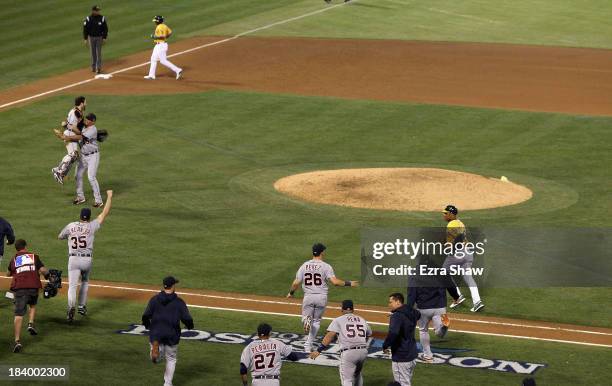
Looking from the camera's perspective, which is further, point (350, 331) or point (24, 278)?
point (24, 278)

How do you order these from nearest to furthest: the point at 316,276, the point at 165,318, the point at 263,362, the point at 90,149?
the point at 263,362, the point at 165,318, the point at 316,276, the point at 90,149

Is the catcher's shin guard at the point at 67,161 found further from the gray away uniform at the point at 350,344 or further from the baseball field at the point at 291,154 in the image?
the gray away uniform at the point at 350,344

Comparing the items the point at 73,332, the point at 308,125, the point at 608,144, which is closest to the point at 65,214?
the point at 73,332

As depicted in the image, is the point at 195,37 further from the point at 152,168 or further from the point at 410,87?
the point at 152,168

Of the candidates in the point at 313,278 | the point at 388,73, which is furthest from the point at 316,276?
the point at 388,73

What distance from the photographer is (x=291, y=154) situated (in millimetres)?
41062

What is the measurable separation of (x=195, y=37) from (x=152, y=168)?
69.2ft

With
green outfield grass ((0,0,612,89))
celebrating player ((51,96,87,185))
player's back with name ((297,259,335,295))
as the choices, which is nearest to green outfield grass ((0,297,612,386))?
player's back with name ((297,259,335,295))

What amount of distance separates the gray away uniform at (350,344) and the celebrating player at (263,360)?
1352mm

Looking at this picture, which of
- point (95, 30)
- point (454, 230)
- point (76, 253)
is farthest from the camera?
point (95, 30)

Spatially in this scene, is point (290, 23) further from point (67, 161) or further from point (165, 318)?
point (165, 318)

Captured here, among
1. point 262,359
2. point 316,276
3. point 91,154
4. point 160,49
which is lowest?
point 262,359

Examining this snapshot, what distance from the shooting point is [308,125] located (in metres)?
44.7

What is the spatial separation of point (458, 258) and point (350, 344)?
6.63 meters
